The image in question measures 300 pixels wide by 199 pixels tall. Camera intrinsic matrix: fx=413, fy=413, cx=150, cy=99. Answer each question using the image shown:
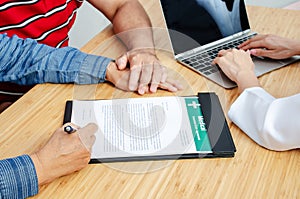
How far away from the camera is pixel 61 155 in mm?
780

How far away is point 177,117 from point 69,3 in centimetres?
63

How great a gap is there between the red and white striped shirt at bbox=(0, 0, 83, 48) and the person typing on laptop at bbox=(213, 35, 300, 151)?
1.68 feet

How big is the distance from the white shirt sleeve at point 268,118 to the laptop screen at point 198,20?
0.27 metres

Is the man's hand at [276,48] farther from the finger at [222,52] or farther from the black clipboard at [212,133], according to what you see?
the black clipboard at [212,133]

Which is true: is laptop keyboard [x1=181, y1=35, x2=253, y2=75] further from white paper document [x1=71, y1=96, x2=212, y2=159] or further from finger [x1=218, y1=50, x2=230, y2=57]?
white paper document [x1=71, y1=96, x2=212, y2=159]

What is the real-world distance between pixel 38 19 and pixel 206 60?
503mm

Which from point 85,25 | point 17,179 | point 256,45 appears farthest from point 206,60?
point 85,25

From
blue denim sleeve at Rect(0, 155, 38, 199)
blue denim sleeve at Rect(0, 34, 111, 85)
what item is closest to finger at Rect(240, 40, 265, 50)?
blue denim sleeve at Rect(0, 34, 111, 85)

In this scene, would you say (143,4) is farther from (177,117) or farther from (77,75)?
(177,117)

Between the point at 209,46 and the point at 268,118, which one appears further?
the point at 209,46

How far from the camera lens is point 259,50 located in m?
1.12

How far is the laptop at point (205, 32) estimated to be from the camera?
109 centimetres

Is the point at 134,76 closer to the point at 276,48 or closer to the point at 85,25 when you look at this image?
the point at 276,48

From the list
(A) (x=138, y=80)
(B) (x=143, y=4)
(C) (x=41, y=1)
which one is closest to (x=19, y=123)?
(A) (x=138, y=80)
